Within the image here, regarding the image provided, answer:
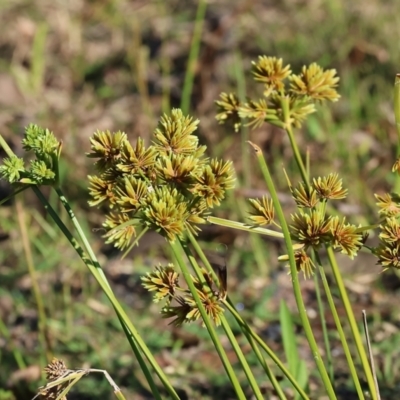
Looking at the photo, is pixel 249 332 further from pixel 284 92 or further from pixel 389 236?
pixel 284 92

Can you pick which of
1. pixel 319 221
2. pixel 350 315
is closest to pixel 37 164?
pixel 319 221

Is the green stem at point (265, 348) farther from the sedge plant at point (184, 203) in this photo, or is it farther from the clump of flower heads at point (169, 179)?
the clump of flower heads at point (169, 179)

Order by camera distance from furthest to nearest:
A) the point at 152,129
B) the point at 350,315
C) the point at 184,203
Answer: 1. the point at 152,129
2. the point at 350,315
3. the point at 184,203

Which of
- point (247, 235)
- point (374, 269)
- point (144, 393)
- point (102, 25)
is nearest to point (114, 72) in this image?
point (102, 25)

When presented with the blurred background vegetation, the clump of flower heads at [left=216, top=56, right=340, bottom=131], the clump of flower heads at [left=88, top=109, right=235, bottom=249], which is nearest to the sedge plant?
the clump of flower heads at [left=88, top=109, right=235, bottom=249]

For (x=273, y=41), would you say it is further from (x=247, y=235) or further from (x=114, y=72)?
(x=247, y=235)

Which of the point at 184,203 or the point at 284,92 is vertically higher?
the point at 284,92

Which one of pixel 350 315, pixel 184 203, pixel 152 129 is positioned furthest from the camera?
pixel 152 129
